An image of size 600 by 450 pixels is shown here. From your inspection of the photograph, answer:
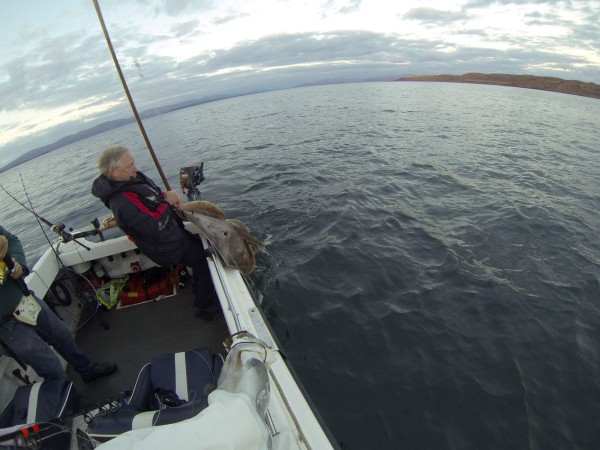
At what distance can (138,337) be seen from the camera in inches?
186

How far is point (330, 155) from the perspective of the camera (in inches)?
635

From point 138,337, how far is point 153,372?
1.90 meters

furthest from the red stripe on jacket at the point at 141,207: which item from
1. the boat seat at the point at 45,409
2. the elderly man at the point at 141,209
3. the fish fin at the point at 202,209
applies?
the boat seat at the point at 45,409

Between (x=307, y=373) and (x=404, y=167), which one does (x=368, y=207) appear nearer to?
(x=404, y=167)

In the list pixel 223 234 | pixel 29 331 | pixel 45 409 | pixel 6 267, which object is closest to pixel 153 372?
pixel 45 409

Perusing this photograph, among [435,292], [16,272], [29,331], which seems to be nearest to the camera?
[16,272]

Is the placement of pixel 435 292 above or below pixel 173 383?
below

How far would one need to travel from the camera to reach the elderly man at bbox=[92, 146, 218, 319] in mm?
3740

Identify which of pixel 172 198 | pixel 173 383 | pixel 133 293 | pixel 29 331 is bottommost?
pixel 133 293

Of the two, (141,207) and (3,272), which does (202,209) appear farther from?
(3,272)

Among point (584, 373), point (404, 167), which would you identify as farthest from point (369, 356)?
point (404, 167)

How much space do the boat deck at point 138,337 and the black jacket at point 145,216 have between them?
3.73 feet

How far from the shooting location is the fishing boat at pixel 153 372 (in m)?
1.62

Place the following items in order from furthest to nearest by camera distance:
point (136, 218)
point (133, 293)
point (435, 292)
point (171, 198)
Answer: point (435, 292)
point (133, 293)
point (171, 198)
point (136, 218)
